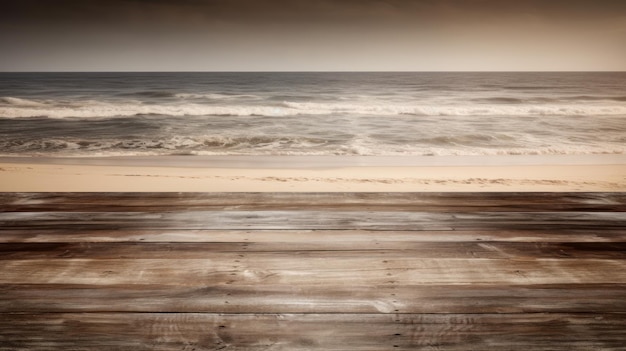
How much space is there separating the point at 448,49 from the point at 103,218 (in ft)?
177

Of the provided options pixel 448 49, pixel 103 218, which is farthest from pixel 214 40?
pixel 103 218

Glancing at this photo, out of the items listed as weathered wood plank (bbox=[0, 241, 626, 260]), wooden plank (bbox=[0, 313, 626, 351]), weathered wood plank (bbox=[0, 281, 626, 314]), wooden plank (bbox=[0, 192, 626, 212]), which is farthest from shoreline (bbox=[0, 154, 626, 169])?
wooden plank (bbox=[0, 313, 626, 351])

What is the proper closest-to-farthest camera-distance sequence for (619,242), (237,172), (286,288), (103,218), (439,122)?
(286,288) < (619,242) < (103,218) < (237,172) < (439,122)

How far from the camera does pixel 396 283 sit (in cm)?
138

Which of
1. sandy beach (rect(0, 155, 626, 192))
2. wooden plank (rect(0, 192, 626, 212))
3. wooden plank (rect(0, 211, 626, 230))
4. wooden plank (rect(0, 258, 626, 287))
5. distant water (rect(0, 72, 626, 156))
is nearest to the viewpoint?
wooden plank (rect(0, 258, 626, 287))

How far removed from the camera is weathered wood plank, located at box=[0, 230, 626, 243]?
1716mm

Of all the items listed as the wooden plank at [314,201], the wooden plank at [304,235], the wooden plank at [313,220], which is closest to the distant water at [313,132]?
the wooden plank at [314,201]

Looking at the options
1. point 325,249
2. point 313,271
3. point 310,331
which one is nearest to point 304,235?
point 325,249

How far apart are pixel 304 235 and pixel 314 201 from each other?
1.48ft

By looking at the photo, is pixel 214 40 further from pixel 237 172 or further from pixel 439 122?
pixel 237 172

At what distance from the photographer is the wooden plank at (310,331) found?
1.07m

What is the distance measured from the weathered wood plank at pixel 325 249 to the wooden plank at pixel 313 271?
0.11ft

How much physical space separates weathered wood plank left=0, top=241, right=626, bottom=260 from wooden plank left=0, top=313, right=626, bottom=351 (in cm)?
41

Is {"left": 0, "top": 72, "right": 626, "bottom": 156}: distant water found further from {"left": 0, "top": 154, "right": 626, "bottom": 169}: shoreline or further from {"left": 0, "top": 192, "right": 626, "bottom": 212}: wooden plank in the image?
{"left": 0, "top": 192, "right": 626, "bottom": 212}: wooden plank
